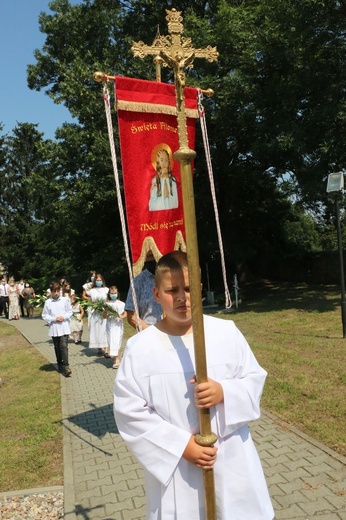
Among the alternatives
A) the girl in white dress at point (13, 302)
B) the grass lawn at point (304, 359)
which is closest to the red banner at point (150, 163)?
the grass lawn at point (304, 359)

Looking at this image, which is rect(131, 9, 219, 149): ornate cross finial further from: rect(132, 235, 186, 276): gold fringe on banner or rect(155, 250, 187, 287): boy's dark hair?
rect(132, 235, 186, 276): gold fringe on banner

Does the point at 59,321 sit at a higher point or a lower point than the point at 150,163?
lower

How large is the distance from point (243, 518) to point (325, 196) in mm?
14485

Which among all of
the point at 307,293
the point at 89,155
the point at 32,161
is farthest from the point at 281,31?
the point at 32,161

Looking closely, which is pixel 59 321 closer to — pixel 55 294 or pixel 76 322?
pixel 55 294

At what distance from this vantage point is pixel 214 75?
1831 centimetres

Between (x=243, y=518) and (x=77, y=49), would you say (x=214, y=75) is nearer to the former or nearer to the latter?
(x=77, y=49)

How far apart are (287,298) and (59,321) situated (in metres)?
13.1

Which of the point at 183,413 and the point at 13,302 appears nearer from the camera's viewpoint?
the point at 183,413

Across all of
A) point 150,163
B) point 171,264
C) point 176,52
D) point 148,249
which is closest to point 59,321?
point 148,249

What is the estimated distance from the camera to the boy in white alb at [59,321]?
9352 mm

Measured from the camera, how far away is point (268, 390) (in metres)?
7.20

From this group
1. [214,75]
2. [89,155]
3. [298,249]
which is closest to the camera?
[214,75]

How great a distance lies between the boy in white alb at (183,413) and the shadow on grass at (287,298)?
546 inches
